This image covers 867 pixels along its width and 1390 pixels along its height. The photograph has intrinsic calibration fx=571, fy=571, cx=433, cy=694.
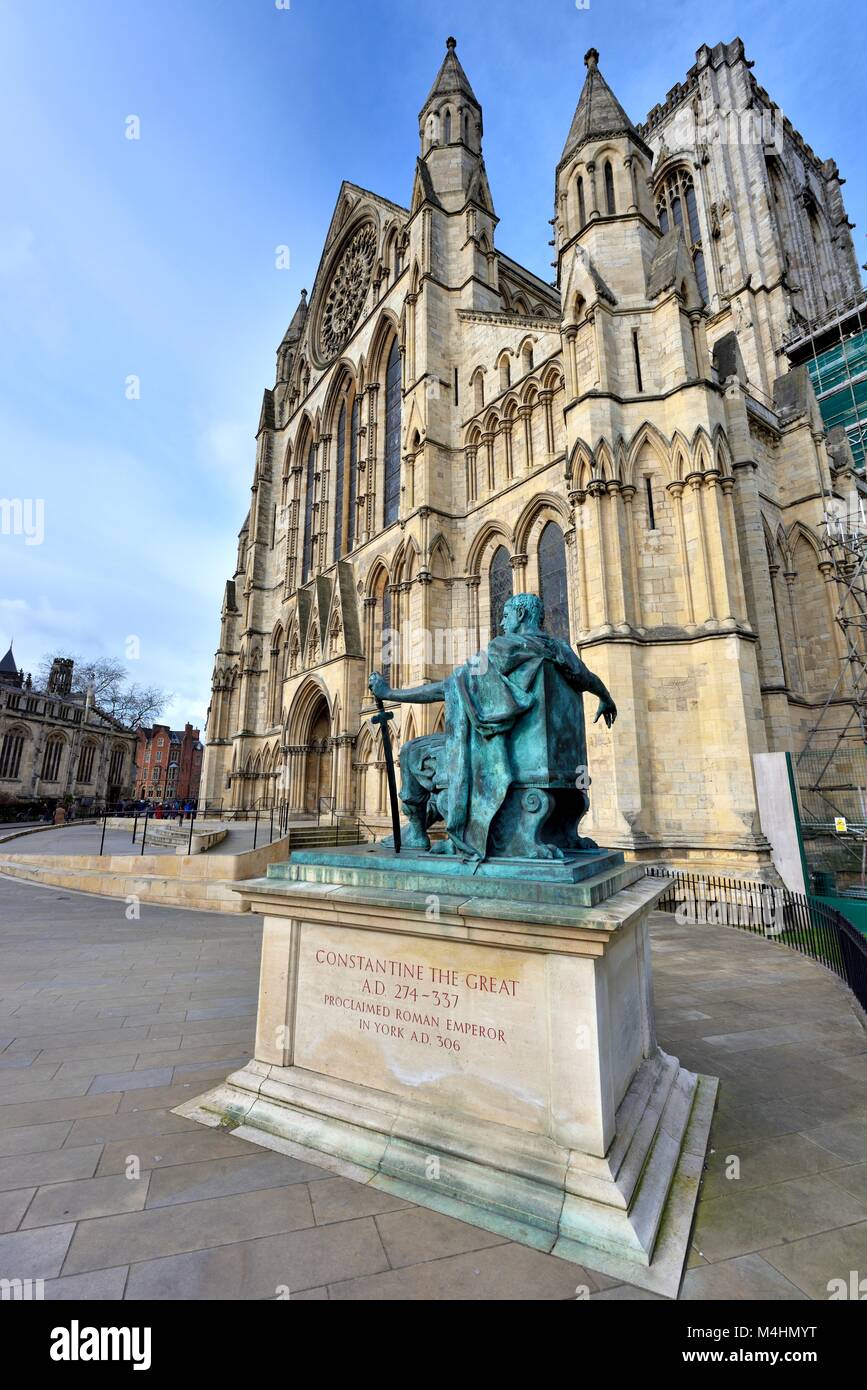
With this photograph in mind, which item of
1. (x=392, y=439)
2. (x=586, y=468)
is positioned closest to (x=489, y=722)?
(x=586, y=468)

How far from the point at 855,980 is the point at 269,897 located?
5488 millimetres

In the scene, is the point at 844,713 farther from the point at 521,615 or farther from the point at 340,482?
the point at 340,482

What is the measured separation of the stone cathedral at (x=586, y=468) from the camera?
35.9ft

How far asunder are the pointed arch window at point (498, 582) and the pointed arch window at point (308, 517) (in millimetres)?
11888

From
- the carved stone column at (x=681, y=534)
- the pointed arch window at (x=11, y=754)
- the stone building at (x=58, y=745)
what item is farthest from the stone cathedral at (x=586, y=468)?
the pointed arch window at (x=11, y=754)

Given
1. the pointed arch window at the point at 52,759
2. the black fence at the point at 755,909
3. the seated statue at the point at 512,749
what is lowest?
the black fence at the point at 755,909

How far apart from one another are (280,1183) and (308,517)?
1092 inches

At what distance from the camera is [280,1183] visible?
247 cm

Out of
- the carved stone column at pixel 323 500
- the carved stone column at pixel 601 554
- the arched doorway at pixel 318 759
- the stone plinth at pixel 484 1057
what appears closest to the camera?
the stone plinth at pixel 484 1057

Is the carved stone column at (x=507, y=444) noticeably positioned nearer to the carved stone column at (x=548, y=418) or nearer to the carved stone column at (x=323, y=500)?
the carved stone column at (x=548, y=418)

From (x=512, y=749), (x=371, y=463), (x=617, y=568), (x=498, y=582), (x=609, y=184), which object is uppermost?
(x=609, y=184)

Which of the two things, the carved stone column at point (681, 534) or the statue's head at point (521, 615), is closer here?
the statue's head at point (521, 615)

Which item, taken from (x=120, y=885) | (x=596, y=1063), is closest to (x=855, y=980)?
(x=596, y=1063)

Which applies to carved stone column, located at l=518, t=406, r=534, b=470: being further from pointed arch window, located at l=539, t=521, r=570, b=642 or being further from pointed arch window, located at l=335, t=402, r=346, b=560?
pointed arch window, located at l=335, t=402, r=346, b=560
